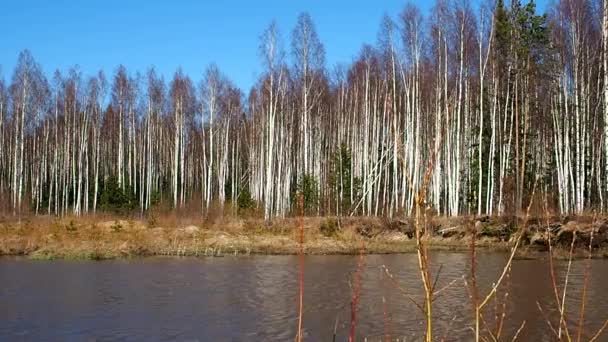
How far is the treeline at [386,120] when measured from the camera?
22.5m

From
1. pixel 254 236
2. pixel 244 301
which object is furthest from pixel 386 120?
pixel 244 301

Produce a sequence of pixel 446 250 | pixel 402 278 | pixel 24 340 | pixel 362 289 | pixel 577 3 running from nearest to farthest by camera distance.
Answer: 1. pixel 24 340
2. pixel 362 289
3. pixel 402 278
4. pixel 446 250
5. pixel 577 3

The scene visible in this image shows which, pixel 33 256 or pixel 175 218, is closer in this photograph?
pixel 33 256

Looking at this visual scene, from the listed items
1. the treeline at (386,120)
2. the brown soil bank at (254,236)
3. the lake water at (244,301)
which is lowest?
the lake water at (244,301)

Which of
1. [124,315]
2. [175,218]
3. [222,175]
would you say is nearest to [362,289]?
[124,315]

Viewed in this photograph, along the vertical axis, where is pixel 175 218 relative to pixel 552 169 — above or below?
below

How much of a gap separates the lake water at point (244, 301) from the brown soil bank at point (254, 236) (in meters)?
2.73

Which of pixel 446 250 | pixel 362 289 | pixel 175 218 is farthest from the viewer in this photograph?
pixel 175 218

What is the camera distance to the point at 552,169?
2662 cm

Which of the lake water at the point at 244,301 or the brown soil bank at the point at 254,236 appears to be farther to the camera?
the brown soil bank at the point at 254,236

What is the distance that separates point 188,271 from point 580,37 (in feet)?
58.9

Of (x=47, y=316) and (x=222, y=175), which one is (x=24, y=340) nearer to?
(x=47, y=316)

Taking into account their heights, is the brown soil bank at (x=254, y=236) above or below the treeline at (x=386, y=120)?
below

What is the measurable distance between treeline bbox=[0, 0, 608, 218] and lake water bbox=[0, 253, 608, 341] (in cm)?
382
